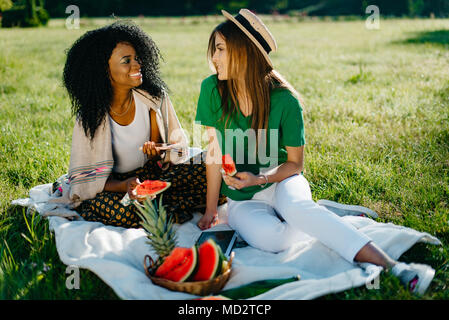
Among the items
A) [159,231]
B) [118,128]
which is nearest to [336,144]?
[118,128]

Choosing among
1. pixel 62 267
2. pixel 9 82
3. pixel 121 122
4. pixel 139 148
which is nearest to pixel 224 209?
pixel 139 148

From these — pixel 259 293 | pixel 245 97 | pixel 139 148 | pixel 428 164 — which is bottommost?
pixel 259 293

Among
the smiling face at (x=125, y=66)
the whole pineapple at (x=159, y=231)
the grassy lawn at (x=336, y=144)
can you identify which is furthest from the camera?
the smiling face at (x=125, y=66)

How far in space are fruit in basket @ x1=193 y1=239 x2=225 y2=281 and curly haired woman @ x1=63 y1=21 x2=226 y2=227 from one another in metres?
0.91

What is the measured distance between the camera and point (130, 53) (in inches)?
138

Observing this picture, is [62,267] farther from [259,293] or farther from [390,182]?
[390,182]

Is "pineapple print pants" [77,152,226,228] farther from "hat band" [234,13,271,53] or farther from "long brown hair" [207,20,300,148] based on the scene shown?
"hat band" [234,13,271,53]

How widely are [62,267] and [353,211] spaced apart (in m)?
2.16

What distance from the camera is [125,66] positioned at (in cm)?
347

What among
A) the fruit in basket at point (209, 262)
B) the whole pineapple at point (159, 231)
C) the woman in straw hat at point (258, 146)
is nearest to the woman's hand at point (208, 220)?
the woman in straw hat at point (258, 146)

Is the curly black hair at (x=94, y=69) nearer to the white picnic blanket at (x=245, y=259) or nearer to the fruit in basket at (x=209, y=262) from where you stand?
the white picnic blanket at (x=245, y=259)

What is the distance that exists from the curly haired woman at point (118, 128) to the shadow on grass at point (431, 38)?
9.70 meters

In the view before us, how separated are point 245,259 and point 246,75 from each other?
4.21ft

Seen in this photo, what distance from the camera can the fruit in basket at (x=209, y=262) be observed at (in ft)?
8.35
